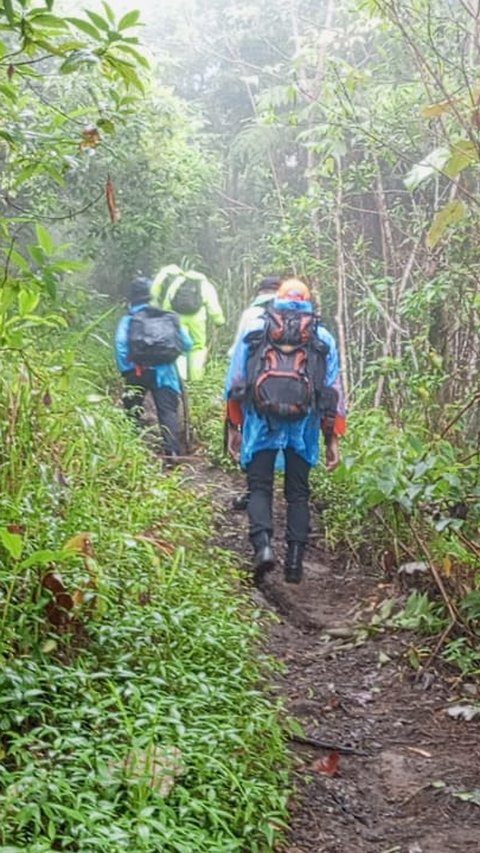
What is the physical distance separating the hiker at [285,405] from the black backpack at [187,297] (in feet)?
11.4

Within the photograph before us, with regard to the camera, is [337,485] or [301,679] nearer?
[301,679]

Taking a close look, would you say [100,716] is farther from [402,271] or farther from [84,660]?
[402,271]

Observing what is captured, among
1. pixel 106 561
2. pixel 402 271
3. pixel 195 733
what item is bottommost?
pixel 195 733

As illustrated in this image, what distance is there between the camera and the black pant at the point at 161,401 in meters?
7.86

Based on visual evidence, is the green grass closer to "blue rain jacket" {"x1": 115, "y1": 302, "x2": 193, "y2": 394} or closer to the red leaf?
the red leaf

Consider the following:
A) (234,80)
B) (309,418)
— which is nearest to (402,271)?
(309,418)

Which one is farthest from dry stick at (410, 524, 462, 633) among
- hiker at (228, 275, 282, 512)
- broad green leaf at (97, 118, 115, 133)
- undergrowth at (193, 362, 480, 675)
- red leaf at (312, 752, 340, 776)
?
broad green leaf at (97, 118, 115, 133)

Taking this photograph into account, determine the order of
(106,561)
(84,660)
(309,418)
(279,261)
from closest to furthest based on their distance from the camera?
(84,660) → (106,561) → (309,418) → (279,261)

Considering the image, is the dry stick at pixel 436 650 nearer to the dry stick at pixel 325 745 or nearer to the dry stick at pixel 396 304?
the dry stick at pixel 325 745

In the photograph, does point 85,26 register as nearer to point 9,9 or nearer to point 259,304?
point 9,9

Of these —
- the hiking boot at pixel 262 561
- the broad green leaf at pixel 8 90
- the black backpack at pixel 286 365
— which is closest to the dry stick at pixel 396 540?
the hiking boot at pixel 262 561

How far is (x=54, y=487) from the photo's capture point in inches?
173

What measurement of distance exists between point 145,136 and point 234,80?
16.9 feet

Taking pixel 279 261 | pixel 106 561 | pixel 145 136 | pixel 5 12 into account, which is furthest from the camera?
pixel 145 136
